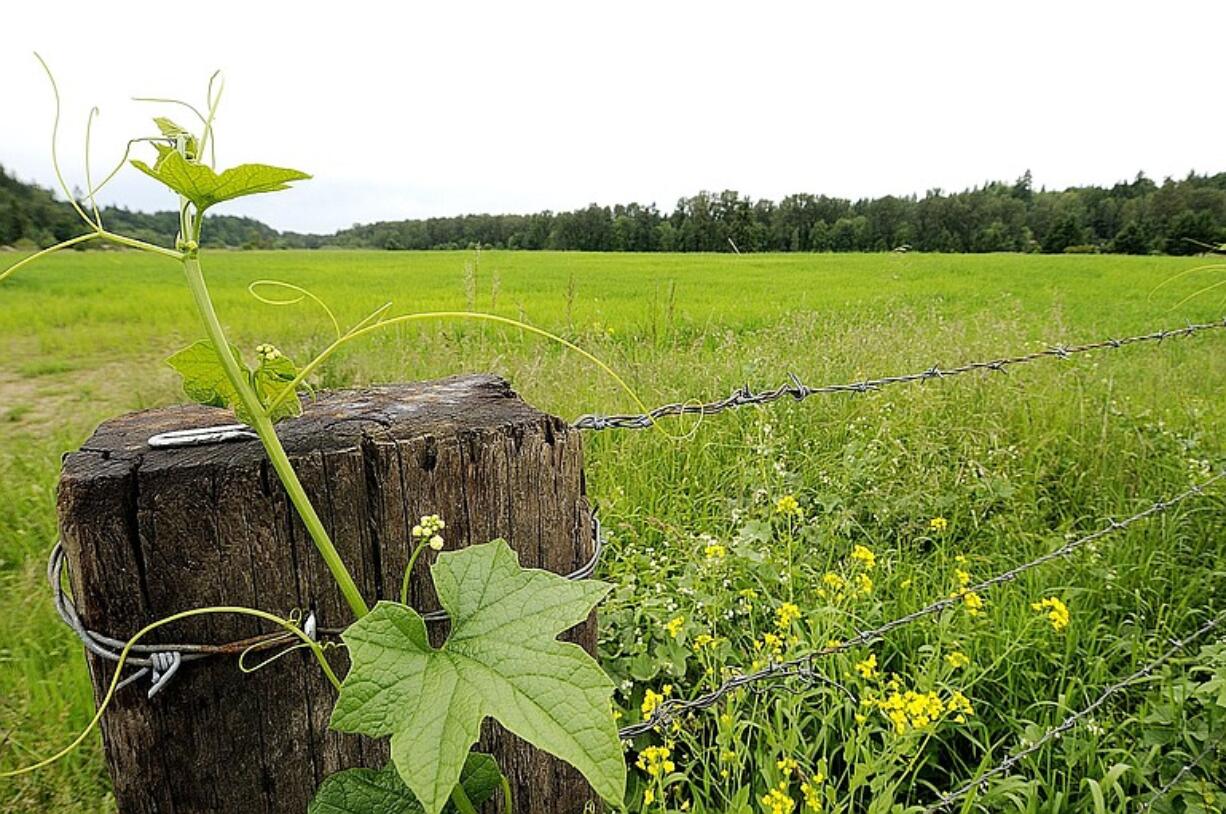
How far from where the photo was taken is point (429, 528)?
92cm

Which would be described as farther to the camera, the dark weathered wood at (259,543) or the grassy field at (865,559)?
the grassy field at (865,559)

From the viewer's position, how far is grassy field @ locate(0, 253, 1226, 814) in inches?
73.5

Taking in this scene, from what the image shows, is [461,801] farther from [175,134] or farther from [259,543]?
[175,134]

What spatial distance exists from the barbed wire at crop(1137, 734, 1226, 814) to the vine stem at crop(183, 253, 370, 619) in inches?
73.3

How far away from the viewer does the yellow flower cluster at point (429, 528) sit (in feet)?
2.90

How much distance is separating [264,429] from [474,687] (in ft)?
1.15

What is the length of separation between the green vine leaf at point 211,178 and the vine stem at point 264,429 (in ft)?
0.20

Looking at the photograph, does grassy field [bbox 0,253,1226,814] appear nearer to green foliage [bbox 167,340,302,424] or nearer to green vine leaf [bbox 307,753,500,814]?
green vine leaf [bbox 307,753,500,814]

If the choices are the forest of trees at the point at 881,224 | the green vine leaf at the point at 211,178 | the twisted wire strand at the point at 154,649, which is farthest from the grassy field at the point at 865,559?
the forest of trees at the point at 881,224

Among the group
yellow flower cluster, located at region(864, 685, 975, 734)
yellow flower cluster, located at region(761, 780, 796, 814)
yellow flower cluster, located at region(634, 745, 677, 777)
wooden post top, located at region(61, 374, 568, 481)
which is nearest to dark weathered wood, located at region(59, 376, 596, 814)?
wooden post top, located at region(61, 374, 568, 481)

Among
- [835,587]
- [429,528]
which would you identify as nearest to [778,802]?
[835,587]

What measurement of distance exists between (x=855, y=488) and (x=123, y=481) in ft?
10.2

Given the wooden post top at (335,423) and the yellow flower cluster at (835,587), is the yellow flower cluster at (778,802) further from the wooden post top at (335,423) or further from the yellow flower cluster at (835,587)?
the wooden post top at (335,423)

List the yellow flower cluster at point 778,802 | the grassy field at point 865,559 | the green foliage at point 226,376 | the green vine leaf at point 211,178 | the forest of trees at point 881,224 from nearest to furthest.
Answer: the green vine leaf at point 211,178
the green foliage at point 226,376
the yellow flower cluster at point 778,802
the grassy field at point 865,559
the forest of trees at point 881,224
